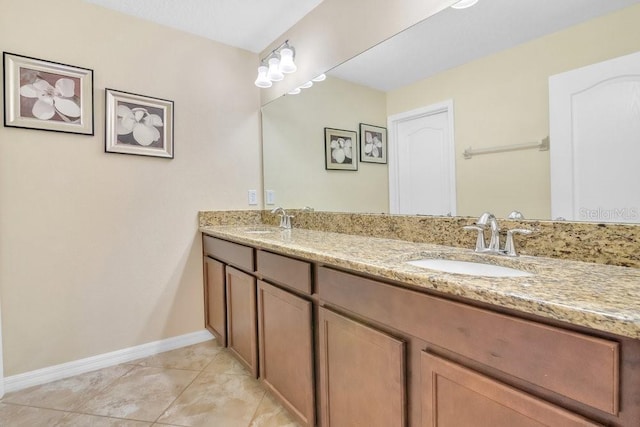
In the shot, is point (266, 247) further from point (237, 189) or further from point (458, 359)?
point (237, 189)

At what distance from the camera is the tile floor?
146cm

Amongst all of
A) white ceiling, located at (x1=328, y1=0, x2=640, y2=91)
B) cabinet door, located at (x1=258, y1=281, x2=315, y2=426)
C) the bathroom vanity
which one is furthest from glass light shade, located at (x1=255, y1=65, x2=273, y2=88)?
cabinet door, located at (x1=258, y1=281, x2=315, y2=426)

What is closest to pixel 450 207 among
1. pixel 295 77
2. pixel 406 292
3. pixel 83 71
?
pixel 406 292

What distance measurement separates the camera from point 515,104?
1117 mm

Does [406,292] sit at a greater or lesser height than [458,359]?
greater

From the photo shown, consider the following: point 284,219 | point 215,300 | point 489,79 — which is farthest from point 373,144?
point 215,300

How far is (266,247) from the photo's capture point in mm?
1449

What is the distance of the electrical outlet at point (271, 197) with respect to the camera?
8.48ft

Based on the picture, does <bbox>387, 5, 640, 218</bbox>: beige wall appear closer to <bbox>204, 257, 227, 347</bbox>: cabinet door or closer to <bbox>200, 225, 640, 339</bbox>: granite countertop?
<bbox>200, 225, 640, 339</bbox>: granite countertop

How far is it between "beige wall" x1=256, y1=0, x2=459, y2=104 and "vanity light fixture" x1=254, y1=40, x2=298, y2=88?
0.09m

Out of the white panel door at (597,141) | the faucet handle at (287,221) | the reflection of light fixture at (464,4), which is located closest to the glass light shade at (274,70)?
the faucet handle at (287,221)

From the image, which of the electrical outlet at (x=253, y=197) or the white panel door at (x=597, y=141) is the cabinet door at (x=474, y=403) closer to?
the white panel door at (x=597, y=141)

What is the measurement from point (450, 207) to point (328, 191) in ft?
2.99

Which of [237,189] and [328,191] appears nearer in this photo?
[328,191]
